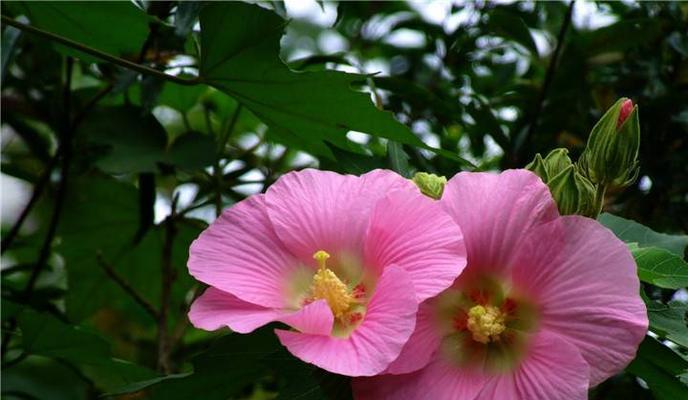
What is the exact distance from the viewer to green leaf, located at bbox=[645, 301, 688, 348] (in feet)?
2.03

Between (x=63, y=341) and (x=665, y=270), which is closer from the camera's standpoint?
(x=665, y=270)

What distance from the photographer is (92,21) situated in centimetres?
97

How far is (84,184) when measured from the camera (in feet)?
4.00

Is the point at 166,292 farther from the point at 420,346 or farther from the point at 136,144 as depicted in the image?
the point at 420,346

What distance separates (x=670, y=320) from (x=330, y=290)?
0.73 feet

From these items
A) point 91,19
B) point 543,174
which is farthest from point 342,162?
point 91,19

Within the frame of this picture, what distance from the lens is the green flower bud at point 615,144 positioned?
63cm

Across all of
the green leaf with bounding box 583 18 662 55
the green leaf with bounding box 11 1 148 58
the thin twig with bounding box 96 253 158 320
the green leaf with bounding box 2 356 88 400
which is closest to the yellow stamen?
the green leaf with bounding box 11 1 148 58

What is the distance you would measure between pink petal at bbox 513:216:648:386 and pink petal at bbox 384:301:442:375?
62mm

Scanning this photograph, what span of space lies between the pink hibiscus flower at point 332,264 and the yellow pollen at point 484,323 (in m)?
0.05

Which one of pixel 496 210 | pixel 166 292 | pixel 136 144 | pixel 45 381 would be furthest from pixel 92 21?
pixel 45 381

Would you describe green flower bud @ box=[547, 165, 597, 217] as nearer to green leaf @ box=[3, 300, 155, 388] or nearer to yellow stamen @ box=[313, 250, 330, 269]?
yellow stamen @ box=[313, 250, 330, 269]

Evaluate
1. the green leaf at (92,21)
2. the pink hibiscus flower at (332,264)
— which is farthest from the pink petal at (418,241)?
the green leaf at (92,21)

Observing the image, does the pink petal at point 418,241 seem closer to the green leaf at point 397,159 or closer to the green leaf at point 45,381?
the green leaf at point 397,159
